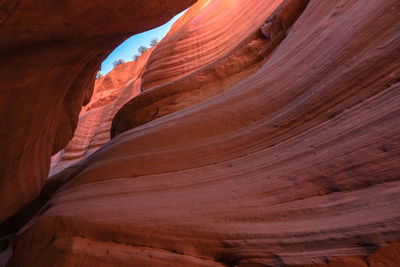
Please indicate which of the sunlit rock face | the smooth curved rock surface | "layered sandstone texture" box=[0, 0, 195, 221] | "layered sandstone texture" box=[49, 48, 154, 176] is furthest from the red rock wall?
"layered sandstone texture" box=[49, 48, 154, 176]

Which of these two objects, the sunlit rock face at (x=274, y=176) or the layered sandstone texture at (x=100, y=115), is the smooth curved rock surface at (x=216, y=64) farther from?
the layered sandstone texture at (x=100, y=115)

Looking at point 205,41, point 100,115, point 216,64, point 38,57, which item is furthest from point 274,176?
point 100,115

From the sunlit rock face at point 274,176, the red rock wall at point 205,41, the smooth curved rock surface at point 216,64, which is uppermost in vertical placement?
the red rock wall at point 205,41

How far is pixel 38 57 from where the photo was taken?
284 cm

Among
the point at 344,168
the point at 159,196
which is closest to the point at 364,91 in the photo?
the point at 344,168

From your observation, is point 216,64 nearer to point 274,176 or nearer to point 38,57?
point 38,57

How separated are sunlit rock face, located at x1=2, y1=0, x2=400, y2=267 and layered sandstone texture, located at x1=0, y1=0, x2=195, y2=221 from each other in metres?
1.36

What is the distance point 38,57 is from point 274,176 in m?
3.28

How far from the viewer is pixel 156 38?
2000cm

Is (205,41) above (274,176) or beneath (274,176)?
above

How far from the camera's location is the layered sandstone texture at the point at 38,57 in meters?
2.34

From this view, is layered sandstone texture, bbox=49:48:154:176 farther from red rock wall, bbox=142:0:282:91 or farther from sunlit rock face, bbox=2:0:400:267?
sunlit rock face, bbox=2:0:400:267

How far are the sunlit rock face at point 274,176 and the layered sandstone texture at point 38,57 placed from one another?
136 cm

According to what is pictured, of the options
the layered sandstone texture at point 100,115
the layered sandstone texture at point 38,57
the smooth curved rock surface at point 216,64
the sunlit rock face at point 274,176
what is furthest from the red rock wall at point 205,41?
the layered sandstone texture at point 100,115
